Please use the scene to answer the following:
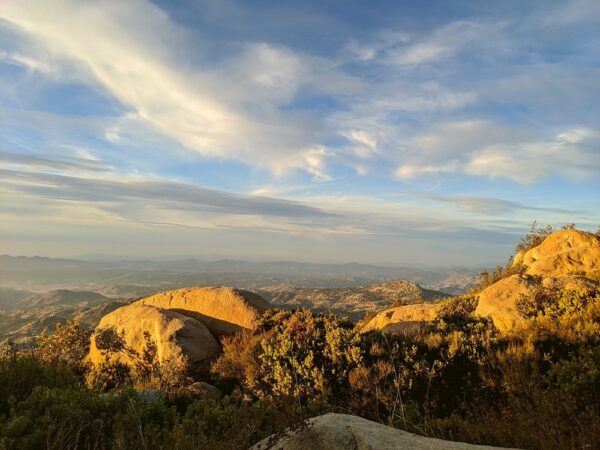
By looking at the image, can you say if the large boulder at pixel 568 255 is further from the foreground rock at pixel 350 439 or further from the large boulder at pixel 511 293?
the foreground rock at pixel 350 439

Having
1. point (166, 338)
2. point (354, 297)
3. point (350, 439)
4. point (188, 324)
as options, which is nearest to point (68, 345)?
point (166, 338)

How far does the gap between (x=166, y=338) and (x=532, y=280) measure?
13609mm

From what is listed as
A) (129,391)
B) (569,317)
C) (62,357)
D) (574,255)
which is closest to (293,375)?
(129,391)

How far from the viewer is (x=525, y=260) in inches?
810

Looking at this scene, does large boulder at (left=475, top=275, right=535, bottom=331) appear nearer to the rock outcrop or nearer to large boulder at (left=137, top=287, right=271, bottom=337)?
the rock outcrop

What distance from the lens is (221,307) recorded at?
1627 cm

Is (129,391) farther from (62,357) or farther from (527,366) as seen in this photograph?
(62,357)

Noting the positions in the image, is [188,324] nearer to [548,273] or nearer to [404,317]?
[404,317]

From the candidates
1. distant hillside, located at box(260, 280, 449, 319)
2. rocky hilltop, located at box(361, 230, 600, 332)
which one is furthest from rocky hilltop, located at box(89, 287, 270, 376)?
distant hillside, located at box(260, 280, 449, 319)

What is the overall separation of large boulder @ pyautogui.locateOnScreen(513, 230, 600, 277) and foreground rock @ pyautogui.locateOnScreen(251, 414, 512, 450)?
14.8m

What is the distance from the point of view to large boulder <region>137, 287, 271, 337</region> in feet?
51.0

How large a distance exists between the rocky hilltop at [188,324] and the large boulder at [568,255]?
13.2 meters

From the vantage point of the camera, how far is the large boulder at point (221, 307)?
1553 cm

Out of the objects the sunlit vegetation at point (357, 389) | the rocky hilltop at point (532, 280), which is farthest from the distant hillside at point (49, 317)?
the rocky hilltop at point (532, 280)
